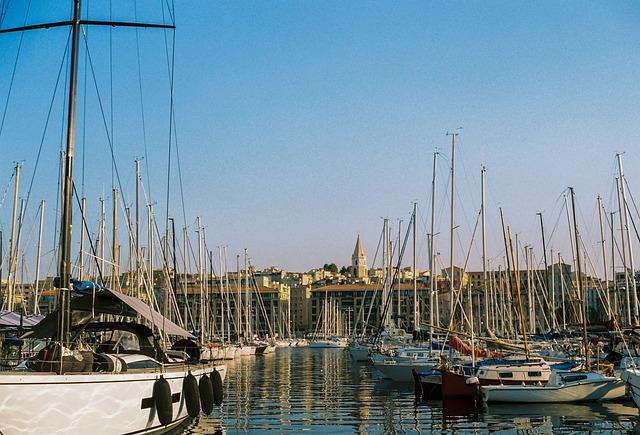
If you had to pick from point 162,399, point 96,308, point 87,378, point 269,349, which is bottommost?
point 269,349

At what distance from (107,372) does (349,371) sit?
39262 mm

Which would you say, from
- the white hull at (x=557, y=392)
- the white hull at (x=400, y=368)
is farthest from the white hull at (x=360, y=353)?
the white hull at (x=557, y=392)

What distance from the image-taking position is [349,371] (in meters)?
54.4

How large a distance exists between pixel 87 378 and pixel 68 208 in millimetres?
4260

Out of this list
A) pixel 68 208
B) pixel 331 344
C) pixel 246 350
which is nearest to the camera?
pixel 68 208

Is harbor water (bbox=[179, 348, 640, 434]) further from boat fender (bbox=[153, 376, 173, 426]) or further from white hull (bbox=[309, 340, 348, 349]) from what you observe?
white hull (bbox=[309, 340, 348, 349])

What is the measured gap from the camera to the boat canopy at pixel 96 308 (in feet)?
63.2

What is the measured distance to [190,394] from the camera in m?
20.6

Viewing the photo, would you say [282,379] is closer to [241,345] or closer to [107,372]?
[107,372]

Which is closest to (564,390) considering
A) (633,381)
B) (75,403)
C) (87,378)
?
(633,381)

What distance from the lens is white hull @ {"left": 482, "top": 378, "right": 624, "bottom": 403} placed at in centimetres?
2948

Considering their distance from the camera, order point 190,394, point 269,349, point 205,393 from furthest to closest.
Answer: point 269,349
point 205,393
point 190,394

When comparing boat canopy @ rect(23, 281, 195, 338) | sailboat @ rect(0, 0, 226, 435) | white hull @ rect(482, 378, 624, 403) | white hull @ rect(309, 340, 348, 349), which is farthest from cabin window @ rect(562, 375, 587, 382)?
white hull @ rect(309, 340, 348, 349)

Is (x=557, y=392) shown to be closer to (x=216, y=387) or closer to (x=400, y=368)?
(x=400, y=368)
